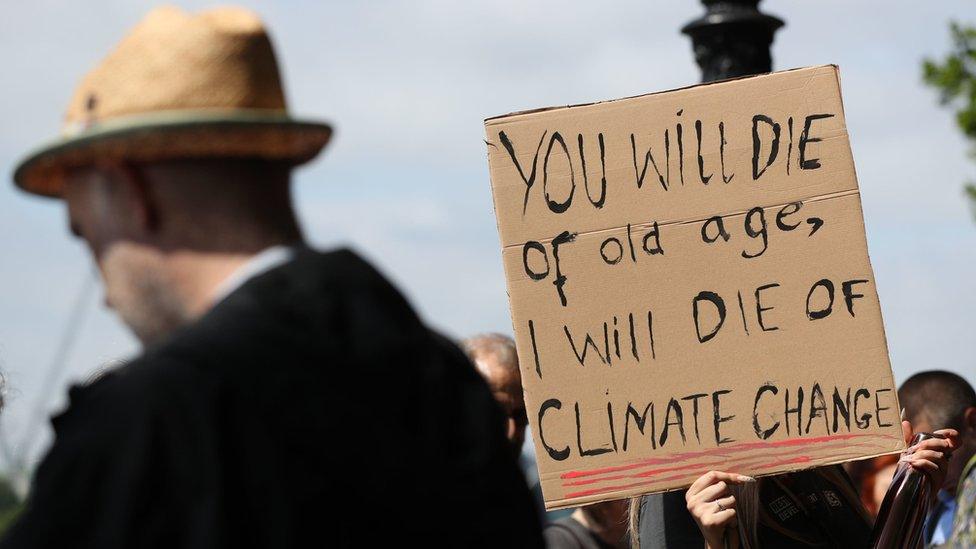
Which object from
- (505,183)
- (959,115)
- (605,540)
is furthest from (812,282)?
(959,115)

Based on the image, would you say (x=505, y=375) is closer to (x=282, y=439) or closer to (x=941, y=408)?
(x=941, y=408)

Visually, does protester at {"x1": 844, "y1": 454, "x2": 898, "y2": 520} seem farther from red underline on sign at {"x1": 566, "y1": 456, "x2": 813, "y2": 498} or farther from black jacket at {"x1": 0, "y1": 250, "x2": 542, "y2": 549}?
black jacket at {"x1": 0, "y1": 250, "x2": 542, "y2": 549}

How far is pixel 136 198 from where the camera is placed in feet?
5.99

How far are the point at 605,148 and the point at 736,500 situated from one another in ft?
3.08

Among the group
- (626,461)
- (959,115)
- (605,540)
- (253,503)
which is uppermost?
(959,115)

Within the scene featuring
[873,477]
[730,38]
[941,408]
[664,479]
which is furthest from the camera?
[873,477]

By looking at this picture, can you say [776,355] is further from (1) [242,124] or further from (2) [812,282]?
(1) [242,124]

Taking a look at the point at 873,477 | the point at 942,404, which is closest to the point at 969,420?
the point at 942,404

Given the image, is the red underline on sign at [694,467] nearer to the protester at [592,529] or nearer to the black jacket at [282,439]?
the protester at [592,529]

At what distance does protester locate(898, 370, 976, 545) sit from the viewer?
5.27 metres

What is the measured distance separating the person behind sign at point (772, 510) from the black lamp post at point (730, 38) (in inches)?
67.8

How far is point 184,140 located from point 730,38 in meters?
3.66

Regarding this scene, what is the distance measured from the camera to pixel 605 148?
12.2 ft

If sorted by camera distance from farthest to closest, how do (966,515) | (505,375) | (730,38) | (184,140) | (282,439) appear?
(730,38), (505,375), (966,515), (184,140), (282,439)
